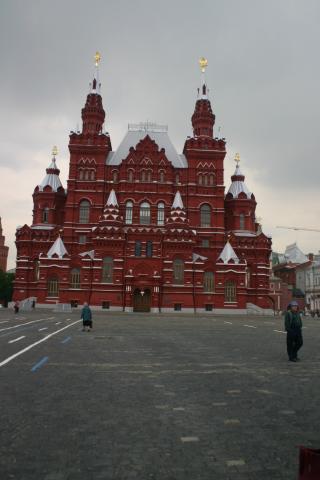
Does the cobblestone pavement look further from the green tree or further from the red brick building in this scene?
the green tree

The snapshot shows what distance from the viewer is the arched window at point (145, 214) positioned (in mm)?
58969

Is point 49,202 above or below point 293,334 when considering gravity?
above

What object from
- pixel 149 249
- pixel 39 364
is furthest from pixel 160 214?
pixel 39 364

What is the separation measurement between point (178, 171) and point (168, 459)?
58410 mm

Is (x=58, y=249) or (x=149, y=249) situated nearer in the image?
(x=149, y=249)

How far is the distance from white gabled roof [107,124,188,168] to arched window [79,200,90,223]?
7223 mm

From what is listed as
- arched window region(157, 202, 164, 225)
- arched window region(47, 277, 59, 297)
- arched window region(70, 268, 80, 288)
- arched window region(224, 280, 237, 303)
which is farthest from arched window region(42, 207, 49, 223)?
arched window region(224, 280, 237, 303)

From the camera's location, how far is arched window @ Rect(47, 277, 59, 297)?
55.9 m

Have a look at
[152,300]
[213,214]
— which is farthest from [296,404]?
[213,214]

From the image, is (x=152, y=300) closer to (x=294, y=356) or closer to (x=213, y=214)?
(x=213, y=214)

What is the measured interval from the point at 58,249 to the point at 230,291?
2375 centimetres

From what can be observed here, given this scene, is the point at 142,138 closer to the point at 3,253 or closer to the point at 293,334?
the point at 293,334

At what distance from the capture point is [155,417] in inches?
250

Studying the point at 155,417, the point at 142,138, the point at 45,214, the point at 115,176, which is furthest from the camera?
the point at 142,138
